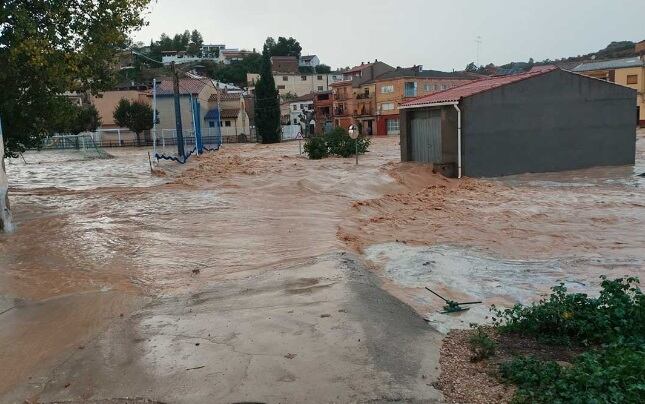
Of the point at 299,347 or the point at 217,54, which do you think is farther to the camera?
the point at 217,54

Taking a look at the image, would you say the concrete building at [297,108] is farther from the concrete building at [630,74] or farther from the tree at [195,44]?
the tree at [195,44]

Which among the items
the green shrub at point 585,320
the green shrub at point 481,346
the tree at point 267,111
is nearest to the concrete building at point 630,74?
the tree at point 267,111

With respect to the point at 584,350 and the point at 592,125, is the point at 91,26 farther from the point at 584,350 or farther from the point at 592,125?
the point at 592,125

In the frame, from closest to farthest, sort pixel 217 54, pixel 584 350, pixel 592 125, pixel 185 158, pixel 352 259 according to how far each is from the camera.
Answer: pixel 584 350
pixel 352 259
pixel 592 125
pixel 185 158
pixel 217 54

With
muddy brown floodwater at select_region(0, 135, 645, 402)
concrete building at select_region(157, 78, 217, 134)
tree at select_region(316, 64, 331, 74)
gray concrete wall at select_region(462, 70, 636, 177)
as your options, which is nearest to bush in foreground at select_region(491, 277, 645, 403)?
muddy brown floodwater at select_region(0, 135, 645, 402)

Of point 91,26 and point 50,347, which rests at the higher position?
point 91,26

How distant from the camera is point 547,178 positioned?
77.7 feet

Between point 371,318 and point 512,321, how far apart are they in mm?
1438

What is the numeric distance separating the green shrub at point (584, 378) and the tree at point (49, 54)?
11.4m

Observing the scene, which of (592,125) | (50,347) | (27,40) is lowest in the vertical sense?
(50,347)

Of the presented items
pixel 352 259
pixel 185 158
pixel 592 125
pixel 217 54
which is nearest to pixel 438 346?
pixel 352 259

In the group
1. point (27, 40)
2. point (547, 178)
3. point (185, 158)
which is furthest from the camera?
point (185, 158)

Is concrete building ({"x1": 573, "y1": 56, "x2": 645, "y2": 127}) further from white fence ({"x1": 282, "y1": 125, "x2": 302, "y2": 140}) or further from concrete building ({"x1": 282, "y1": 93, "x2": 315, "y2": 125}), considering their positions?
concrete building ({"x1": 282, "y1": 93, "x2": 315, "y2": 125})

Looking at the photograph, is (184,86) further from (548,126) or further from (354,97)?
(548,126)
